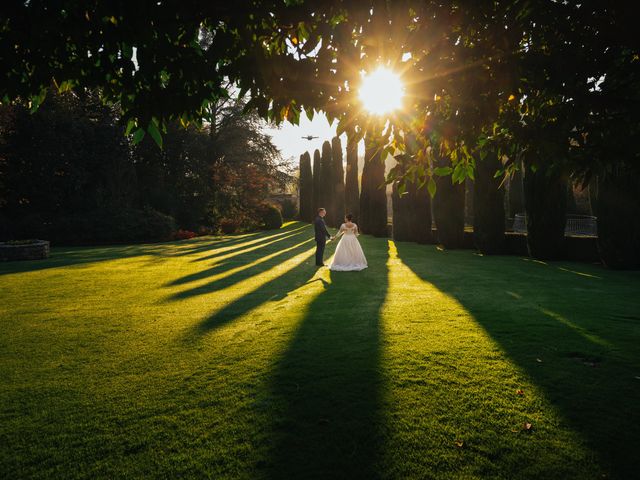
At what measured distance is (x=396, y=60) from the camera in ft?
10.8

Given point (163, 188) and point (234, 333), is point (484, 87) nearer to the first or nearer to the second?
point (234, 333)

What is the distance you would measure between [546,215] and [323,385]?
12.9 metres

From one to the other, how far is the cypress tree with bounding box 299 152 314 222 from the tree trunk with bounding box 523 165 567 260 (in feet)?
100

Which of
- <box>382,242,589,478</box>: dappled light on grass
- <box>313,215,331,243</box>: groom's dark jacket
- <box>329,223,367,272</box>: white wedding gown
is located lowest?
<box>382,242,589,478</box>: dappled light on grass

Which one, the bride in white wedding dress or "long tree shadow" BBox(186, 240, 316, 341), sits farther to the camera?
the bride in white wedding dress

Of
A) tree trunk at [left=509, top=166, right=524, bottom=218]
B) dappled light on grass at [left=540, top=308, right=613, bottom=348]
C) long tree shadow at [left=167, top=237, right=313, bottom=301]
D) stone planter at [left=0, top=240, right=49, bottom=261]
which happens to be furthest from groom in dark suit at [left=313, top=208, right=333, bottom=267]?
tree trunk at [left=509, top=166, right=524, bottom=218]

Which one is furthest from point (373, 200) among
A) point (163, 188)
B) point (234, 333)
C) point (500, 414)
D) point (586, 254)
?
point (500, 414)

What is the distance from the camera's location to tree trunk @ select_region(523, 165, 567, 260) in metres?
13.2

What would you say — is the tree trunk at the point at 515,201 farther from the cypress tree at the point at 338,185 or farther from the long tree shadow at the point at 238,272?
the long tree shadow at the point at 238,272

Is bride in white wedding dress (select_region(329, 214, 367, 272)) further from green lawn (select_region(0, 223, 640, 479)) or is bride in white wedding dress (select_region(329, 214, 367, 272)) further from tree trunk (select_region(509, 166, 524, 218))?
tree trunk (select_region(509, 166, 524, 218))

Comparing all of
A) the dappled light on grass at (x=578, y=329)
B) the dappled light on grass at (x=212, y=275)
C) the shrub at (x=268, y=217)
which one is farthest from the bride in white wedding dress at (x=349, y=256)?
the shrub at (x=268, y=217)

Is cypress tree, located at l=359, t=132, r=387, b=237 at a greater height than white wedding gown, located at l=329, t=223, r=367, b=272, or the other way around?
cypress tree, located at l=359, t=132, r=387, b=237

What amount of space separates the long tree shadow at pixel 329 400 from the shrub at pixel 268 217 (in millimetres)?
28345

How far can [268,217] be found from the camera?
113 ft
